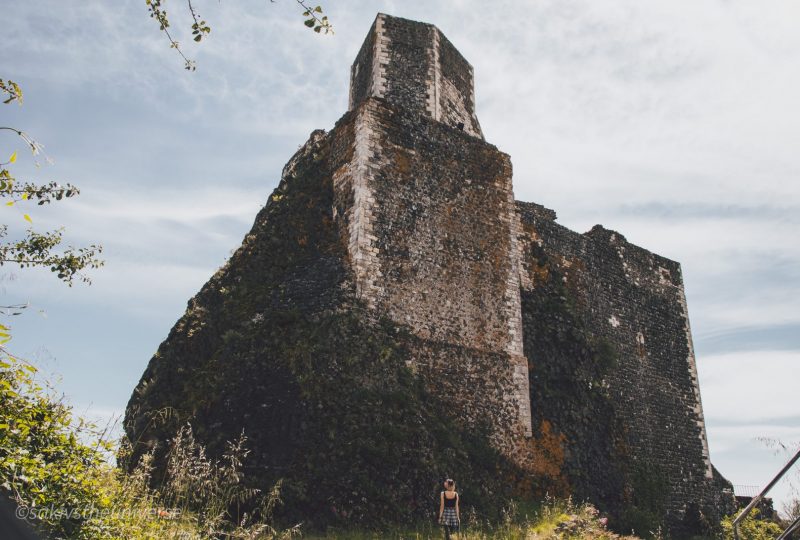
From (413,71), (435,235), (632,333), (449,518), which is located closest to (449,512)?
(449,518)

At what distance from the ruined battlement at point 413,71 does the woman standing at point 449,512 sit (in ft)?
27.4

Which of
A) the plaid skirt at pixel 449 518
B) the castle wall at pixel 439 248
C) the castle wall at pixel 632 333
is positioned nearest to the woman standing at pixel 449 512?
the plaid skirt at pixel 449 518

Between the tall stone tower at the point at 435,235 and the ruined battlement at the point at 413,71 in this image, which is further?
the ruined battlement at the point at 413,71

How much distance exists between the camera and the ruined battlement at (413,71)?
13.4 metres

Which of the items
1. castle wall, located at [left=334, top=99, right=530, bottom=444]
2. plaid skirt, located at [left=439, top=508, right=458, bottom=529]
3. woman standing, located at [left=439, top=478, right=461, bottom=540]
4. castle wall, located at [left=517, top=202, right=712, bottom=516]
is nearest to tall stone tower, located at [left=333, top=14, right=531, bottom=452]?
castle wall, located at [left=334, top=99, right=530, bottom=444]

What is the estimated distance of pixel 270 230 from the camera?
12398 millimetres

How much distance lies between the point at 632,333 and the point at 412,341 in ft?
29.2

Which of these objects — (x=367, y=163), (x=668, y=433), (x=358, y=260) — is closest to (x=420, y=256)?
(x=358, y=260)

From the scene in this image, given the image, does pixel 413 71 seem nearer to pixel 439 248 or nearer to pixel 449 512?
pixel 439 248

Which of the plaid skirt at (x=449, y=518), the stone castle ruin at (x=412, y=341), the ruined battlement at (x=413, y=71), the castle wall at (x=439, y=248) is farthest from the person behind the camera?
the ruined battlement at (x=413, y=71)

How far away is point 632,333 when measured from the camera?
658 inches

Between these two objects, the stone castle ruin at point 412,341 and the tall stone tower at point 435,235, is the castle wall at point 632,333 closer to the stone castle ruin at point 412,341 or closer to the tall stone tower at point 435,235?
the stone castle ruin at point 412,341

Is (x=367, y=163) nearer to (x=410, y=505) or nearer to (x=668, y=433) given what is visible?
(x=410, y=505)

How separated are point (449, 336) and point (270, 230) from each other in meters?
4.48
